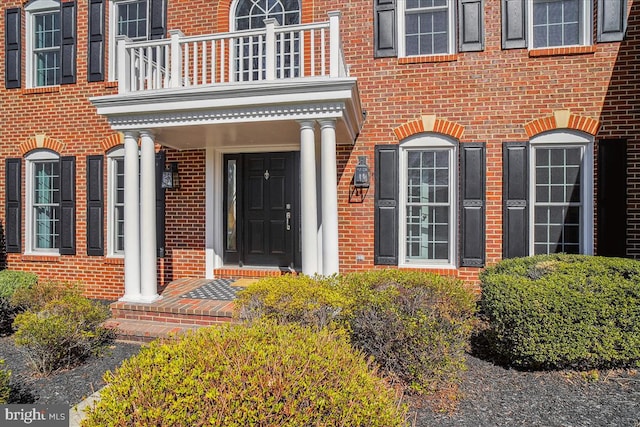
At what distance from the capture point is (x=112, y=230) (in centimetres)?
744

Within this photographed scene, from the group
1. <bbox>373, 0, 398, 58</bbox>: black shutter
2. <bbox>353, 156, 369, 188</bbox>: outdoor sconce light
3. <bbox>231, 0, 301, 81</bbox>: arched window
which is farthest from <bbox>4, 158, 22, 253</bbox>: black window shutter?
<bbox>373, 0, 398, 58</bbox>: black shutter

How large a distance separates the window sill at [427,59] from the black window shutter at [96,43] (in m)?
5.57

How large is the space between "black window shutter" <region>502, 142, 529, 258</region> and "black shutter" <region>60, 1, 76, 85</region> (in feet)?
26.3

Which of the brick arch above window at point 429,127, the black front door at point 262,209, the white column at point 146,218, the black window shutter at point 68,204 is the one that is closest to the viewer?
the white column at point 146,218

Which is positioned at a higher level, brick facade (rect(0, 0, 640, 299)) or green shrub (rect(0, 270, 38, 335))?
brick facade (rect(0, 0, 640, 299))

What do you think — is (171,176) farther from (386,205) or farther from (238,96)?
(386,205)

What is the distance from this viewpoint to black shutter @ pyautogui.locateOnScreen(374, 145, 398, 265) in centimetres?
637

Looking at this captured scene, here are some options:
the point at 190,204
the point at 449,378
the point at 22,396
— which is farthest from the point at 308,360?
the point at 190,204

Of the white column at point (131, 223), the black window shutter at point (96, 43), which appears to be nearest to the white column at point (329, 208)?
the white column at point (131, 223)

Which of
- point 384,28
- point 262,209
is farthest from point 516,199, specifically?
point 262,209

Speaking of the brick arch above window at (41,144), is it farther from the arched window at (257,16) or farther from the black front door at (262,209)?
the arched window at (257,16)

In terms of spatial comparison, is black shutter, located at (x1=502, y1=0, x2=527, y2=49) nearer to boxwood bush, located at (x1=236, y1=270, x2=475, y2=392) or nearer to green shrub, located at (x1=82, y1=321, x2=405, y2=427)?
boxwood bush, located at (x1=236, y1=270, x2=475, y2=392)

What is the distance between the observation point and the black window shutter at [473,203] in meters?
6.13

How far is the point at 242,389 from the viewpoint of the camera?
6.40 ft
